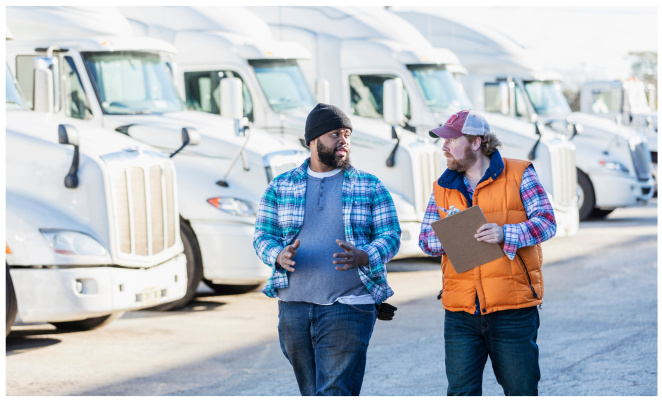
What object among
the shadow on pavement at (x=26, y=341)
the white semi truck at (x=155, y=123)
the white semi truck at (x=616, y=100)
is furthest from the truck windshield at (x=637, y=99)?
the shadow on pavement at (x=26, y=341)

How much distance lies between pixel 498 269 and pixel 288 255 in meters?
0.93

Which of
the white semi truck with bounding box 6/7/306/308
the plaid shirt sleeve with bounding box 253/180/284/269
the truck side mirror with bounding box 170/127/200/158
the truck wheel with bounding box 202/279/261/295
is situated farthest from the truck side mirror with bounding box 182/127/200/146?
the plaid shirt sleeve with bounding box 253/180/284/269

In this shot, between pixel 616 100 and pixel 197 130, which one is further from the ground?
pixel 197 130

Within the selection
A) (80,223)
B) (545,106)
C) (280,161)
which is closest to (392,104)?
(280,161)

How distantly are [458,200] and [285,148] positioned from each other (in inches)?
262

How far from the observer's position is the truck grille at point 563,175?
53.5 feet

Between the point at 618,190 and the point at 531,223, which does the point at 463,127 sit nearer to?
the point at 531,223

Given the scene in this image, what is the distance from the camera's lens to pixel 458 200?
5145 mm

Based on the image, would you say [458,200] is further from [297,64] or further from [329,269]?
[297,64]

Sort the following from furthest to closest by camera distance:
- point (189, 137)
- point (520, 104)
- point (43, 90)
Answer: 1. point (520, 104)
2. point (189, 137)
3. point (43, 90)

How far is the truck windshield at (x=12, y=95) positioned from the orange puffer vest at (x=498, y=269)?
5224 millimetres

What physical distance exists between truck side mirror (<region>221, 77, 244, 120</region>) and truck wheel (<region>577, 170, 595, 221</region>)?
1031cm

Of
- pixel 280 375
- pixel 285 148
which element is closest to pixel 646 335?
pixel 280 375

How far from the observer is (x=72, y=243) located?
8.48 metres
